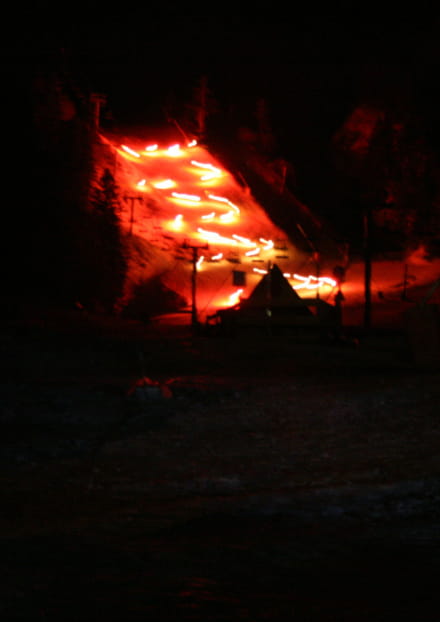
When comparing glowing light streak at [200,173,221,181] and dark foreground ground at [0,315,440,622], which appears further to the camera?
glowing light streak at [200,173,221,181]

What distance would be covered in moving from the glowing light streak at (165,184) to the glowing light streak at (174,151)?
480cm

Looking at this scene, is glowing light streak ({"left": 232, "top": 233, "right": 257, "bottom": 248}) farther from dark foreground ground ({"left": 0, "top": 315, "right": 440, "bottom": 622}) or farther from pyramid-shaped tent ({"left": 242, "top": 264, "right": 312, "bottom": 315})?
dark foreground ground ({"left": 0, "top": 315, "right": 440, "bottom": 622})

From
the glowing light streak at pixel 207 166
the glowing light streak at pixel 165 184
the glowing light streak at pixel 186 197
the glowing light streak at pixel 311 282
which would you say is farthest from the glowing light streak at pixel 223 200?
the glowing light streak at pixel 311 282

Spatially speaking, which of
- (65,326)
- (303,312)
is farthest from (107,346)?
(303,312)

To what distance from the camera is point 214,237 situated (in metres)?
53.5

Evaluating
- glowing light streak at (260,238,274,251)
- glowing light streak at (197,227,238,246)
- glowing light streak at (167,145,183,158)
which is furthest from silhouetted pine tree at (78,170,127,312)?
glowing light streak at (167,145,183,158)

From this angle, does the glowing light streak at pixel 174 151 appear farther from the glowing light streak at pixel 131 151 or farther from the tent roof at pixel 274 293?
the tent roof at pixel 274 293

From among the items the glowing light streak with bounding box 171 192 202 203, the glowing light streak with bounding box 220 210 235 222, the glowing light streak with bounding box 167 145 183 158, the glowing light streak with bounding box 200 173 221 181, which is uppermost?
the glowing light streak with bounding box 167 145 183 158

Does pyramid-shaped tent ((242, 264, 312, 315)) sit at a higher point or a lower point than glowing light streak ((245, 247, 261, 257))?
lower

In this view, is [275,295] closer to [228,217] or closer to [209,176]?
[228,217]

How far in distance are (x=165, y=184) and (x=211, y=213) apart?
4303mm

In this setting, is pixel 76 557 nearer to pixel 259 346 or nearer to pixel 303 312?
pixel 259 346

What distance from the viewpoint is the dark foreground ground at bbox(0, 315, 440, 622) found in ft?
15.6

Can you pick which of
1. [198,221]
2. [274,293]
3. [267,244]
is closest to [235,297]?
[198,221]
